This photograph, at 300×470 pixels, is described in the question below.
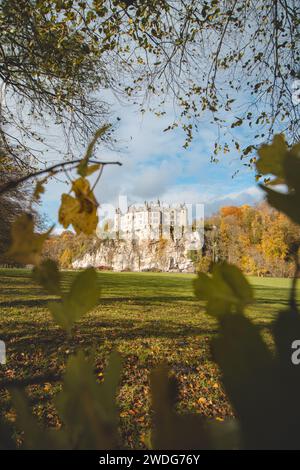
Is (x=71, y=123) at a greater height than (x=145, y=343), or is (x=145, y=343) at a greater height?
(x=71, y=123)

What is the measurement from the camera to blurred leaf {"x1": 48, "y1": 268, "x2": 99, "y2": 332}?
275 millimetres

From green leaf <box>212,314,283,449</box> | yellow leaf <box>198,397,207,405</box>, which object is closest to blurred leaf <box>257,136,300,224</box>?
green leaf <box>212,314,283,449</box>

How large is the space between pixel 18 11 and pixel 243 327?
6070 mm

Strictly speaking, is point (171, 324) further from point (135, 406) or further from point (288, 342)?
point (288, 342)

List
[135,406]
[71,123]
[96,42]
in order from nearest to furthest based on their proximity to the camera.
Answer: [135,406]
[96,42]
[71,123]

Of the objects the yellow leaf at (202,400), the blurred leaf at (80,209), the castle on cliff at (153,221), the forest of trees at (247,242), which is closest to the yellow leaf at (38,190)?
the blurred leaf at (80,209)

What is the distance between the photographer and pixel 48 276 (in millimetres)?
276

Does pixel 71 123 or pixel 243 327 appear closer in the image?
pixel 243 327

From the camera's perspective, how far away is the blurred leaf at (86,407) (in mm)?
229

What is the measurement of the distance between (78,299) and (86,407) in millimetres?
81

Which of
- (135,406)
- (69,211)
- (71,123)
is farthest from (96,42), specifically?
(69,211)

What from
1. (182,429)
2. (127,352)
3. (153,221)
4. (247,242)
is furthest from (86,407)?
(153,221)

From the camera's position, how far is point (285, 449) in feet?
0.75
